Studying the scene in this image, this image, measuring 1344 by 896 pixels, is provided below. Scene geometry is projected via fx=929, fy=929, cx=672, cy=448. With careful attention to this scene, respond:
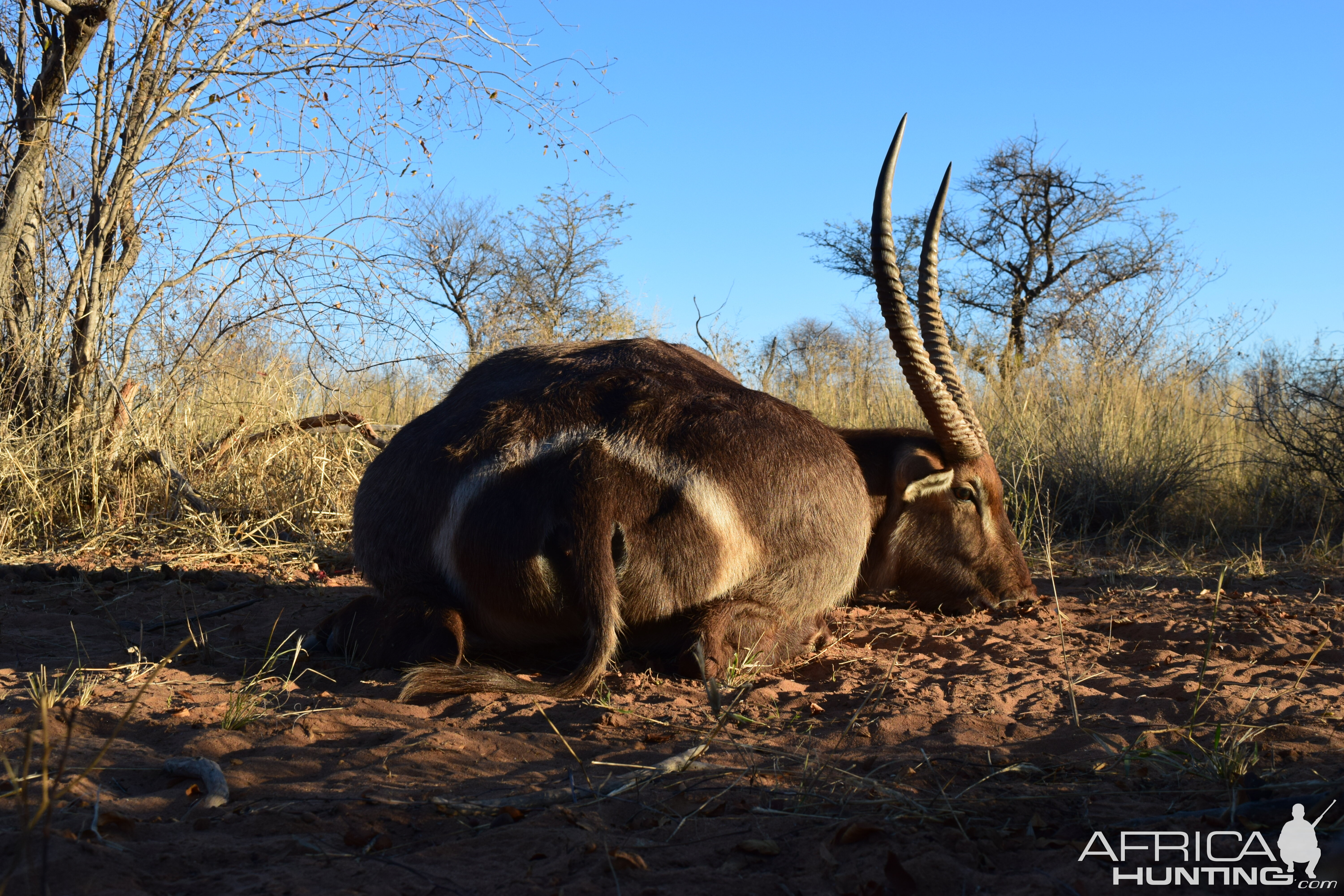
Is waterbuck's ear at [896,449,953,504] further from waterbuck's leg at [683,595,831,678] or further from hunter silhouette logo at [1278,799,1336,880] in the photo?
hunter silhouette logo at [1278,799,1336,880]

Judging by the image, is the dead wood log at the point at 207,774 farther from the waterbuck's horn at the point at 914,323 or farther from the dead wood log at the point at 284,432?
the dead wood log at the point at 284,432

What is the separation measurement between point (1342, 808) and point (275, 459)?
6.10 meters

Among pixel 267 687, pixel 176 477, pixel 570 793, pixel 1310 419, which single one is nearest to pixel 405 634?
pixel 267 687

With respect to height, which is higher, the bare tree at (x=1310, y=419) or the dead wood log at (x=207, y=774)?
the bare tree at (x=1310, y=419)

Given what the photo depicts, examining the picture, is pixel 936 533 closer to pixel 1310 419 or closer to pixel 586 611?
pixel 586 611

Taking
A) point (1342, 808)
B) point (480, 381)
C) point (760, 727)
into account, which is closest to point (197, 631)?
point (480, 381)

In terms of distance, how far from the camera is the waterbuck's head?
4.20 m

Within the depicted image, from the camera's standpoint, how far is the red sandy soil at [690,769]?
1622 mm

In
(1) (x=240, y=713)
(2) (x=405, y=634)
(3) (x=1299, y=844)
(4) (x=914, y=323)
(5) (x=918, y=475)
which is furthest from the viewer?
(5) (x=918, y=475)

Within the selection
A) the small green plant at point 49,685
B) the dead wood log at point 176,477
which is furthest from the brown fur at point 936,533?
the dead wood log at point 176,477

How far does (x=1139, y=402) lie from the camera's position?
8594 millimetres

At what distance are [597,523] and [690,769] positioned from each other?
2.99ft

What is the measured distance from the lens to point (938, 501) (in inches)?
168

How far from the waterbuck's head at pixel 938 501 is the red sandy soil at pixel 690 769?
441 mm
